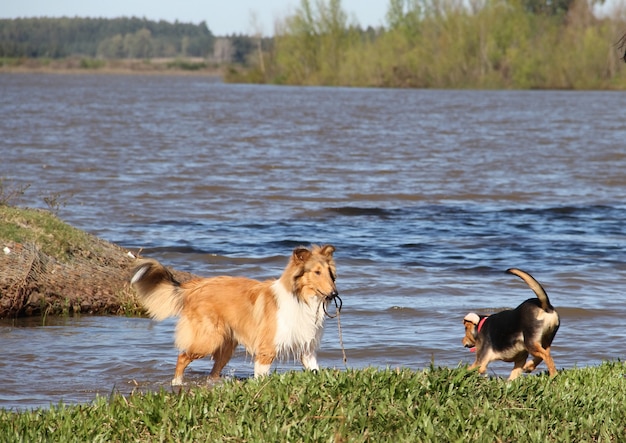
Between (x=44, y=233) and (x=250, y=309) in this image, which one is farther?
(x=44, y=233)

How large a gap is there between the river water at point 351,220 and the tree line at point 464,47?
50661 mm

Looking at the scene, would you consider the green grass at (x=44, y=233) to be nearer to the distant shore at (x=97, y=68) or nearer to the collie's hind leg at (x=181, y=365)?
the collie's hind leg at (x=181, y=365)

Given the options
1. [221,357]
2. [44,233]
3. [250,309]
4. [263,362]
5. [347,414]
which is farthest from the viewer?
[44,233]

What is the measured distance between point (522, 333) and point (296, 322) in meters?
1.80

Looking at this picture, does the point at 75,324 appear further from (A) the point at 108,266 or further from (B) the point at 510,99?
(B) the point at 510,99

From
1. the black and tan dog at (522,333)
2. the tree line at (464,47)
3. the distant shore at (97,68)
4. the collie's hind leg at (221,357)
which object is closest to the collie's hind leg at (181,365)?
the collie's hind leg at (221,357)

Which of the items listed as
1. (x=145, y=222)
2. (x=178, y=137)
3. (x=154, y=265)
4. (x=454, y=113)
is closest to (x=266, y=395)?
(x=154, y=265)

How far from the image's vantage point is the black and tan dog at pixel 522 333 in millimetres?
7836

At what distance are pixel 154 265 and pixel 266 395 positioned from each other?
2562 millimetres

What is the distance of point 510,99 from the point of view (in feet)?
258

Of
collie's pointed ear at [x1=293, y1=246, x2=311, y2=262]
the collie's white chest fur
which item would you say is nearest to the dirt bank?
the collie's white chest fur

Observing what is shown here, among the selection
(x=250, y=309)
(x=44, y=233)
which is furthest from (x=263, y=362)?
(x=44, y=233)

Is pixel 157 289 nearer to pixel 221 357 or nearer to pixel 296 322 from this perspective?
pixel 221 357

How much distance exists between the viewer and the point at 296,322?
300 inches
